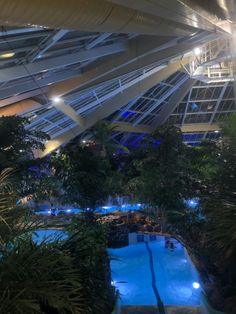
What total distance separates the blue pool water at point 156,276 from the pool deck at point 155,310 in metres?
0.94

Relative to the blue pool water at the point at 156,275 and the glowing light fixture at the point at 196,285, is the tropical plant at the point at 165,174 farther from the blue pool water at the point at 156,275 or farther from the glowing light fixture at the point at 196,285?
the glowing light fixture at the point at 196,285

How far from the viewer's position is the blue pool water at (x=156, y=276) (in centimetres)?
934

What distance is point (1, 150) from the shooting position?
7.05m

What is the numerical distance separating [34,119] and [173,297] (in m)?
10.2

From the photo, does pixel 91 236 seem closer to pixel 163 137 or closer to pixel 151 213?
pixel 151 213

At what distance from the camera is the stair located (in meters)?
7.43

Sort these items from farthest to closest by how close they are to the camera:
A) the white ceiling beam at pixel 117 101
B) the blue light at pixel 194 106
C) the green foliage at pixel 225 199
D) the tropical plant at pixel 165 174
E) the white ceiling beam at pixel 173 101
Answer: the blue light at pixel 194 106 → the white ceiling beam at pixel 173 101 → the white ceiling beam at pixel 117 101 → the tropical plant at pixel 165 174 → the green foliage at pixel 225 199

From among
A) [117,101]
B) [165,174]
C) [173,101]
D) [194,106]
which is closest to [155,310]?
[165,174]

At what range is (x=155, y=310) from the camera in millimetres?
7664

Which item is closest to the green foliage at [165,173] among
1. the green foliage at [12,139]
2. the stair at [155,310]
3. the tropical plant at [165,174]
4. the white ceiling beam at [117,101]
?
the tropical plant at [165,174]

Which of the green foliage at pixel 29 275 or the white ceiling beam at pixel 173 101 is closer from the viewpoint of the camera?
the green foliage at pixel 29 275

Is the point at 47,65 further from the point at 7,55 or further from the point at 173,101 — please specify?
the point at 173,101

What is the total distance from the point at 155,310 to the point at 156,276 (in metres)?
4.30

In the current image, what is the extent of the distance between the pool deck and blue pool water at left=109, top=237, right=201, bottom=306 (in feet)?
3.09
